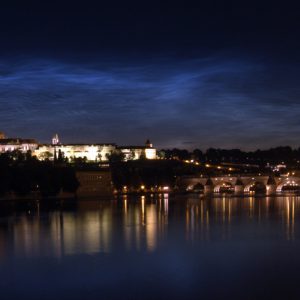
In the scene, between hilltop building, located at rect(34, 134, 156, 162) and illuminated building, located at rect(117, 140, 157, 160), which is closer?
hilltop building, located at rect(34, 134, 156, 162)

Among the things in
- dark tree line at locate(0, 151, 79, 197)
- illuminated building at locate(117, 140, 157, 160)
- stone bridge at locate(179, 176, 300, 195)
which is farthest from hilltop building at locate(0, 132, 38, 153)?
dark tree line at locate(0, 151, 79, 197)

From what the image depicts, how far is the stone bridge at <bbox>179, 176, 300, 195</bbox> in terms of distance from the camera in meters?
71.3

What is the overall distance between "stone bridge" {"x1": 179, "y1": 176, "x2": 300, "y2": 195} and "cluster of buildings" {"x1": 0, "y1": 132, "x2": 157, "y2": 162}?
22796 millimetres

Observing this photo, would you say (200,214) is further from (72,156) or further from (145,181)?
(72,156)

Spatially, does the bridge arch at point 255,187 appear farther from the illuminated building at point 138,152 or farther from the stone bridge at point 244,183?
the illuminated building at point 138,152

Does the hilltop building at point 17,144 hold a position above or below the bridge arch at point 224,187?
above

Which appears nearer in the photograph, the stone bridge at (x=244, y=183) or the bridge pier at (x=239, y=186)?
the stone bridge at (x=244, y=183)

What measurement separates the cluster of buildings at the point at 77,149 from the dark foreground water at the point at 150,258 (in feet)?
209

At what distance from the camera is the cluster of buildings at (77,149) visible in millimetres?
93375

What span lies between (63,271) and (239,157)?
4162 inches

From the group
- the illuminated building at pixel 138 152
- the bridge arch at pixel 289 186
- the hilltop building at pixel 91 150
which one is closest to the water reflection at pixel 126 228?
the bridge arch at pixel 289 186

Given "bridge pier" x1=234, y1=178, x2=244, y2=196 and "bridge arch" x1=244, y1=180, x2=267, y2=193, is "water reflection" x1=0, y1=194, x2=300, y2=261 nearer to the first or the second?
"bridge pier" x1=234, y1=178, x2=244, y2=196

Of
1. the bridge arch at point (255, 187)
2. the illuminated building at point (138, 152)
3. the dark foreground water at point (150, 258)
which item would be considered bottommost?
the dark foreground water at point (150, 258)

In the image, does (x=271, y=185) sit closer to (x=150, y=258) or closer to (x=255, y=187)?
(x=255, y=187)
